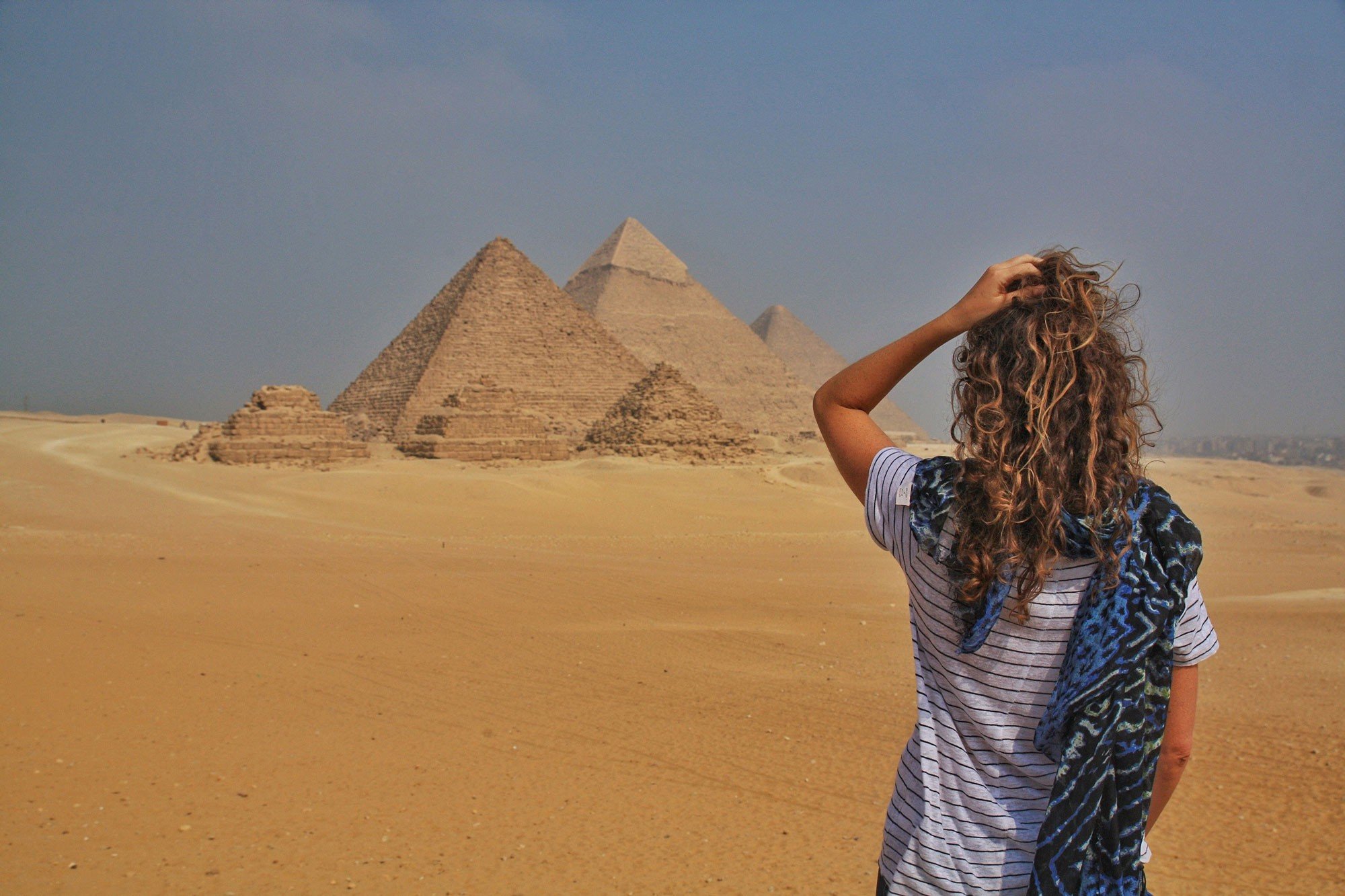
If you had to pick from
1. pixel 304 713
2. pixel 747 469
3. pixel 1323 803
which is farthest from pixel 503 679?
pixel 747 469

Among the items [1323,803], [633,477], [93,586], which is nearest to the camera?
[1323,803]

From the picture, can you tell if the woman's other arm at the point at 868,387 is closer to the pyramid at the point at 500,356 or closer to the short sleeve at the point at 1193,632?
the short sleeve at the point at 1193,632

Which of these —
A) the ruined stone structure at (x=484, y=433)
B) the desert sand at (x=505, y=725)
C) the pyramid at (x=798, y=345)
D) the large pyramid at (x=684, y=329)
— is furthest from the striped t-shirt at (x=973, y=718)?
the pyramid at (x=798, y=345)

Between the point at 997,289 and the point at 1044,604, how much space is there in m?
0.48

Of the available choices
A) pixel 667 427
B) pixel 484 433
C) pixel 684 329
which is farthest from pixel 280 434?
pixel 684 329

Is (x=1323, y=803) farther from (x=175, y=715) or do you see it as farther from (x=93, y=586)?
(x=93, y=586)

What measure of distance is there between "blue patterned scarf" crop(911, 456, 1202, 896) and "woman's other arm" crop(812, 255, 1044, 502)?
25cm

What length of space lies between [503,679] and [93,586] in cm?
376

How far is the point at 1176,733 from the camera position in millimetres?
1432

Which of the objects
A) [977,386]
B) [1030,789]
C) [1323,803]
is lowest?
[1323,803]

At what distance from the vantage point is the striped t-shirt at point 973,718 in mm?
1400

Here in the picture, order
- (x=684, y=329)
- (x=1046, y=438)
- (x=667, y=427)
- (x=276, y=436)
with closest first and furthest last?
1. (x=1046, y=438)
2. (x=276, y=436)
3. (x=667, y=427)
4. (x=684, y=329)

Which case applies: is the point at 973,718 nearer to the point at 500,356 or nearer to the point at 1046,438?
the point at 1046,438

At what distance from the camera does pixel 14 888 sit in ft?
9.46
